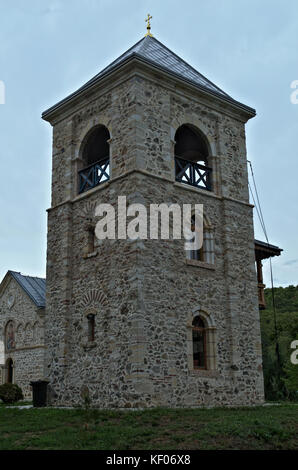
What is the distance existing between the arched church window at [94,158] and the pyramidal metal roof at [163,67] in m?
1.48

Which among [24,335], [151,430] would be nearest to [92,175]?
[151,430]

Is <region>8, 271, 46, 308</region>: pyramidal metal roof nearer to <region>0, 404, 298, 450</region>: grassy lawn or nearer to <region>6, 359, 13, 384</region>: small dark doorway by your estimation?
<region>6, 359, 13, 384</region>: small dark doorway

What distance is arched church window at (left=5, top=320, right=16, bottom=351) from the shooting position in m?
30.5

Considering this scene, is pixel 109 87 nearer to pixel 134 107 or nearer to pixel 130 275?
pixel 134 107

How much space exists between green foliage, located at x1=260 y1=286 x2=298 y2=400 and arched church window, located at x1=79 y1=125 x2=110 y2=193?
12078 mm

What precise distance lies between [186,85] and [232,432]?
35.4 ft

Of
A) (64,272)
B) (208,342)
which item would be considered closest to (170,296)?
(208,342)

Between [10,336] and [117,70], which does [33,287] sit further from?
[117,70]

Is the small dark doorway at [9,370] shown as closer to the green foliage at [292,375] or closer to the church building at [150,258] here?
the church building at [150,258]

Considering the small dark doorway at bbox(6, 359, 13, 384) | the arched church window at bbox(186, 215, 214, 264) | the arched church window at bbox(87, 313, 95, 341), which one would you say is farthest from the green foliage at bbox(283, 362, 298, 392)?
the arched church window at bbox(87, 313, 95, 341)

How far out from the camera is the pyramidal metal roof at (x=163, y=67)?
56.8ft

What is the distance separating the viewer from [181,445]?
32.8 ft

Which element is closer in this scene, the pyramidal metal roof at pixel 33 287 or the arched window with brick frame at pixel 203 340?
the arched window with brick frame at pixel 203 340

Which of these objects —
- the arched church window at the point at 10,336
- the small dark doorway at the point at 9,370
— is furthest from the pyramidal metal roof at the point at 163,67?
the small dark doorway at the point at 9,370
